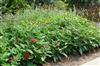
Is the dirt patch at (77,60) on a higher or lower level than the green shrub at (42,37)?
lower

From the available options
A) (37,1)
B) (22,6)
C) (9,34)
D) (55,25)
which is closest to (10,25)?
(9,34)

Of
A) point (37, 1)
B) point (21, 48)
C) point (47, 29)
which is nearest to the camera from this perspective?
point (21, 48)

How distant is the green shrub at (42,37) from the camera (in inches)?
273

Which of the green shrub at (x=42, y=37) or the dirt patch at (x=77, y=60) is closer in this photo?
the green shrub at (x=42, y=37)

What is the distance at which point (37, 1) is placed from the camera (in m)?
13.4

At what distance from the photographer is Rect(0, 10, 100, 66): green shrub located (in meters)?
6.95

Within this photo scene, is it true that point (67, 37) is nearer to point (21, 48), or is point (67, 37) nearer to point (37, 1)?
point (21, 48)

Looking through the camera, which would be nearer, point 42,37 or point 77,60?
point 42,37

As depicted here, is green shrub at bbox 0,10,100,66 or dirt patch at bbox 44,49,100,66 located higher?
green shrub at bbox 0,10,100,66

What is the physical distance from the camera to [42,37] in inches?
299

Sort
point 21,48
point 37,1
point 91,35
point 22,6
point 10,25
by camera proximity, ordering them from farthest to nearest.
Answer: point 37,1, point 22,6, point 91,35, point 10,25, point 21,48

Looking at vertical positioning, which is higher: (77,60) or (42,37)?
(42,37)

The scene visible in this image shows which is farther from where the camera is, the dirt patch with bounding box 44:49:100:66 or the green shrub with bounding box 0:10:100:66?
the dirt patch with bounding box 44:49:100:66

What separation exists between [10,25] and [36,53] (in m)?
1.08
